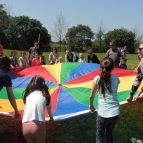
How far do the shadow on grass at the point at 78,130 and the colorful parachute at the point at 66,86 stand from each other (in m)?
0.47

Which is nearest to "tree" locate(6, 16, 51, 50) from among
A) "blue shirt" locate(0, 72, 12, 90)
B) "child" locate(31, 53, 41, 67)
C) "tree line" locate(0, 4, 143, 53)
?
"tree line" locate(0, 4, 143, 53)

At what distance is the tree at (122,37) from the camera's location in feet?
130

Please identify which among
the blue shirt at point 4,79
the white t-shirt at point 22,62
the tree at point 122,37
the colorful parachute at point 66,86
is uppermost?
the tree at point 122,37

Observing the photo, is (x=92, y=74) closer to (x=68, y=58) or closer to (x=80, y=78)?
(x=80, y=78)

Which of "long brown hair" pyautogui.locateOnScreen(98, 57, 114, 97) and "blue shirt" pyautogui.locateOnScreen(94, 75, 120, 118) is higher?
"long brown hair" pyautogui.locateOnScreen(98, 57, 114, 97)

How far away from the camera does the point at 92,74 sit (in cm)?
529

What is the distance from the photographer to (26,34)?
31984 mm

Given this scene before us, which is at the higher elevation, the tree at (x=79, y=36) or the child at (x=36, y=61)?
the tree at (x=79, y=36)

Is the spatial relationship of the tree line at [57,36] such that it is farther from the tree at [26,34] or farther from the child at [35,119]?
the child at [35,119]

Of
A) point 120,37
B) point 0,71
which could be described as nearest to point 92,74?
Answer: point 0,71

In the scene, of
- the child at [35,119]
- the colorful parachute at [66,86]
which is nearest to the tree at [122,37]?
the colorful parachute at [66,86]

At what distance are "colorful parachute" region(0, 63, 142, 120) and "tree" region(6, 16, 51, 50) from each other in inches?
1016

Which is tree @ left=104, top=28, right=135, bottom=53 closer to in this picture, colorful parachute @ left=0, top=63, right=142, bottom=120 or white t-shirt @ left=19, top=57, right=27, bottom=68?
white t-shirt @ left=19, top=57, right=27, bottom=68

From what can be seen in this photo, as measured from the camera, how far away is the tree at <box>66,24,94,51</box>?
131 feet
